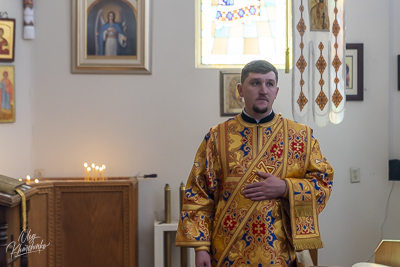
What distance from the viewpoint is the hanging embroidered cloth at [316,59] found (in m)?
4.41

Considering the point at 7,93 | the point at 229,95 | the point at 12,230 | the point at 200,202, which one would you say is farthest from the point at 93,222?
the point at 200,202

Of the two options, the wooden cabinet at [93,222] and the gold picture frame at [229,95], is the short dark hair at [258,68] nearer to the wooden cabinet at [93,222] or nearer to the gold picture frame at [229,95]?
the wooden cabinet at [93,222]

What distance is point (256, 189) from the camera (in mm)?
2508

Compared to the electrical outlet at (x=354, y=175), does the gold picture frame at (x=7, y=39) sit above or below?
above

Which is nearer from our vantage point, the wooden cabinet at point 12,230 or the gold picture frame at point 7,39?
the wooden cabinet at point 12,230

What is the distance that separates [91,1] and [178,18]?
27.2 inches

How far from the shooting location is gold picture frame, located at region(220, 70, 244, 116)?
462 centimetres

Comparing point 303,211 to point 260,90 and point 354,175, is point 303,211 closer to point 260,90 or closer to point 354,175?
point 260,90

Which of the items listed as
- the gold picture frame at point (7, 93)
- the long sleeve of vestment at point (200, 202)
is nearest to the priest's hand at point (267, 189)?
the long sleeve of vestment at point (200, 202)

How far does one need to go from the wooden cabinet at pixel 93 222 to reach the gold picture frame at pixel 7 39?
0.98 meters

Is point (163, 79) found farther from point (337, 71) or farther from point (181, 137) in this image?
point (337, 71)

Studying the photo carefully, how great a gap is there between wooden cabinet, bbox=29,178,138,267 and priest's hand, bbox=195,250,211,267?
1.72m

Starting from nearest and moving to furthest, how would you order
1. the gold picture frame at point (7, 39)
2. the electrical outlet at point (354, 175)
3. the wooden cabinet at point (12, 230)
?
the wooden cabinet at point (12, 230) < the gold picture frame at point (7, 39) < the electrical outlet at point (354, 175)

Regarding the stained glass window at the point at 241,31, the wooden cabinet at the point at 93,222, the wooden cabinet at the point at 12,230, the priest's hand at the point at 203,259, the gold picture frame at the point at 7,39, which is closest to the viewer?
the wooden cabinet at the point at 12,230
